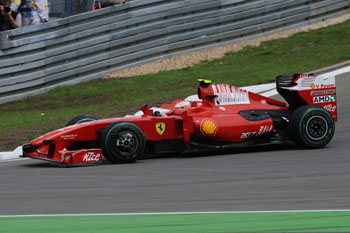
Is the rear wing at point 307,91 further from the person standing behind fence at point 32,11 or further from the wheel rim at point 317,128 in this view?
the person standing behind fence at point 32,11

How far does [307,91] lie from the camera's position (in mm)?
9688

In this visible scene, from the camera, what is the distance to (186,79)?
1681 cm

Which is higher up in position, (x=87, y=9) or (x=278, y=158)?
(x=87, y=9)

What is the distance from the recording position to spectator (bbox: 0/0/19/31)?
1597 centimetres

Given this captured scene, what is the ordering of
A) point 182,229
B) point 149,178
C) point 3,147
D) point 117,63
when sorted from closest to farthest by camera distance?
point 182,229 < point 149,178 < point 3,147 < point 117,63

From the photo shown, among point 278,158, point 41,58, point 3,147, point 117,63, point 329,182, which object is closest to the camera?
point 329,182

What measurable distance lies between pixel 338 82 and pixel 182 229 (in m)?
10.1

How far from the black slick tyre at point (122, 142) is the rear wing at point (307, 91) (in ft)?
7.53

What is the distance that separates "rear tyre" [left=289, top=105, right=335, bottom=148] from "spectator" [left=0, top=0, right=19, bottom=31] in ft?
29.3

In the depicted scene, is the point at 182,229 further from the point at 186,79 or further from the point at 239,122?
the point at 186,79

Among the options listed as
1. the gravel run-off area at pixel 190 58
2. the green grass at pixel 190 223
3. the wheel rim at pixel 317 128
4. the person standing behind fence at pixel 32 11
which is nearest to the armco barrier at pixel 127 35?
the gravel run-off area at pixel 190 58

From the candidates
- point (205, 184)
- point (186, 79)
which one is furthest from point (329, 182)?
point (186, 79)

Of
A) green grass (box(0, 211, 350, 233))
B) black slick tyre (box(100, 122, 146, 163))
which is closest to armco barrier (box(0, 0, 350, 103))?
black slick tyre (box(100, 122, 146, 163))

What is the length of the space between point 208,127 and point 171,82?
771 centimetres
